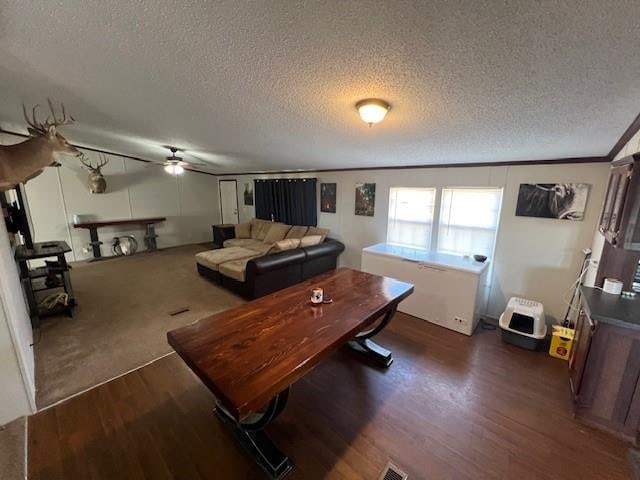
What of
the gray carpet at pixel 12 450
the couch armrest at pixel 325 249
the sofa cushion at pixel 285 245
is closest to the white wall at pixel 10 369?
the gray carpet at pixel 12 450

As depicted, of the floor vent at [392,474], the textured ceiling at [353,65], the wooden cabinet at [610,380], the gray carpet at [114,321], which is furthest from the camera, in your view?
the gray carpet at [114,321]

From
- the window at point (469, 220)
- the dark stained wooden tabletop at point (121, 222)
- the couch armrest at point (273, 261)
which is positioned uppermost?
the window at point (469, 220)

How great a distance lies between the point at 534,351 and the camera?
2572mm

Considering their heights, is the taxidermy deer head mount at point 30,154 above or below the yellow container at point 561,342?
above

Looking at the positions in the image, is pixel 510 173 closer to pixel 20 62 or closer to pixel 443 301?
pixel 443 301

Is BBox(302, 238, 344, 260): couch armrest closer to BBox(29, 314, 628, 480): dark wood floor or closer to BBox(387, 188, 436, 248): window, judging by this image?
BBox(387, 188, 436, 248): window

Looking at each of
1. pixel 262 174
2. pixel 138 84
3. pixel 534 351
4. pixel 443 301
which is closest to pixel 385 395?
pixel 443 301

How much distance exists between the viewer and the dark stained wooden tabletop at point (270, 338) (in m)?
1.10

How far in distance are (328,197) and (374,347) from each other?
124 inches

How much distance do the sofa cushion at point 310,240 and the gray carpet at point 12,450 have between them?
3.38 meters

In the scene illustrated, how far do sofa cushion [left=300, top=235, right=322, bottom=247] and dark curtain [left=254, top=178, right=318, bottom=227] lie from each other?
64cm

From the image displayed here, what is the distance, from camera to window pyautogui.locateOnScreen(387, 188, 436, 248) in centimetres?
370

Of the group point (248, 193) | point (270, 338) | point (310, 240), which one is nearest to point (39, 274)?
point (270, 338)

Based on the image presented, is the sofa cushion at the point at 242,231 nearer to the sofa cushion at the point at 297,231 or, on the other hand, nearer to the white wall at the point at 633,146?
the sofa cushion at the point at 297,231
